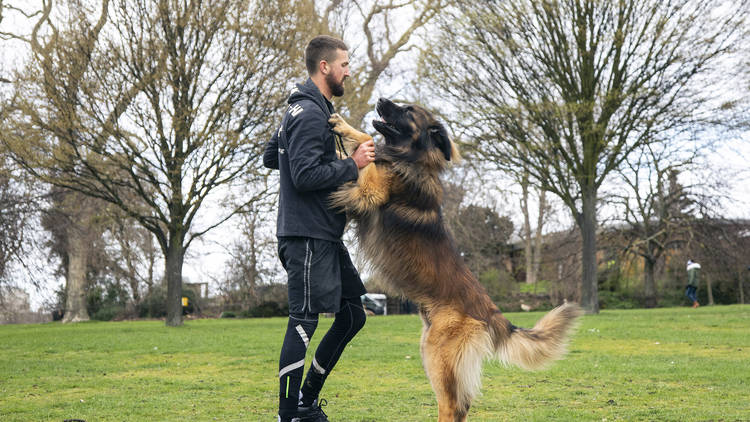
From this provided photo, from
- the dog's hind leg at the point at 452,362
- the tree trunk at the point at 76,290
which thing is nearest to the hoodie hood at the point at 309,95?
the dog's hind leg at the point at 452,362

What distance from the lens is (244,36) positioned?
14602mm

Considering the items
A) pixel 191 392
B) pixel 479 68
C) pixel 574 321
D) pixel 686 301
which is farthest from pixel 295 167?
pixel 686 301

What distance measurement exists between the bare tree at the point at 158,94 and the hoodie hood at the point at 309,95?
11.2 metres

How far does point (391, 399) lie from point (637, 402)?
186 centimetres

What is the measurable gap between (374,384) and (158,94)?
10.9 metres

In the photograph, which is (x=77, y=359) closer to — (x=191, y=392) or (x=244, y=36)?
(x=191, y=392)

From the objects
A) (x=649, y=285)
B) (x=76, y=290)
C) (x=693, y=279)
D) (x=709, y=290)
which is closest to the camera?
(x=693, y=279)

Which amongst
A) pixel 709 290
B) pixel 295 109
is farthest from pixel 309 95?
pixel 709 290

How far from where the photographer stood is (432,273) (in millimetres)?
3562

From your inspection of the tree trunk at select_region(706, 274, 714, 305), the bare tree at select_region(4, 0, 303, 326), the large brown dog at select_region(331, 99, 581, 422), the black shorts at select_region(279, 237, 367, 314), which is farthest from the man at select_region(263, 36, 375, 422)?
the tree trunk at select_region(706, 274, 714, 305)

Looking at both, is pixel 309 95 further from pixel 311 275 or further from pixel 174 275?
pixel 174 275

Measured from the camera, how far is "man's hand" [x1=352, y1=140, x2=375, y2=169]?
3.54 metres

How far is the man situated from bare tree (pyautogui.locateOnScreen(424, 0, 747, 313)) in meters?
12.5

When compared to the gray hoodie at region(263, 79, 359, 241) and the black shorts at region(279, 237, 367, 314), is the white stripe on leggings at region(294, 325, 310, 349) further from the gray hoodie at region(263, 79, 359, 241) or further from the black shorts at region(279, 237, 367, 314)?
the gray hoodie at region(263, 79, 359, 241)
